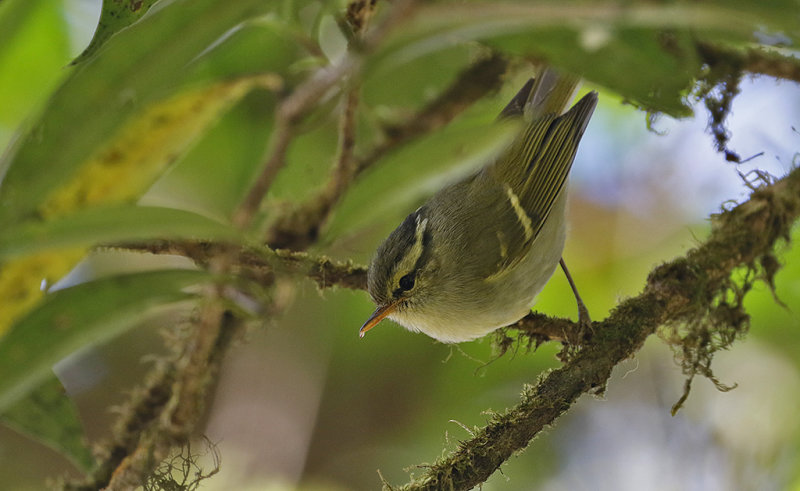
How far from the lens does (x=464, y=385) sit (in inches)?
121

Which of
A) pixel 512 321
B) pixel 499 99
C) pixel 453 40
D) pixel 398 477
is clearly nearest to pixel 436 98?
pixel 499 99

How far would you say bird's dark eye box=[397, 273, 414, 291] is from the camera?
2.56 metres

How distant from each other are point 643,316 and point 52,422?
138 cm

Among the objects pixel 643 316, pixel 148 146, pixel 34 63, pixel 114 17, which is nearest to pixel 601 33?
pixel 643 316

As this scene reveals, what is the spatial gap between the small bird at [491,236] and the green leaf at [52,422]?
105 centimetres

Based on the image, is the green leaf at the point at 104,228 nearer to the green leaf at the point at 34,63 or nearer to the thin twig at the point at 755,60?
the green leaf at the point at 34,63

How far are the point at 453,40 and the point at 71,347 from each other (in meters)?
0.86

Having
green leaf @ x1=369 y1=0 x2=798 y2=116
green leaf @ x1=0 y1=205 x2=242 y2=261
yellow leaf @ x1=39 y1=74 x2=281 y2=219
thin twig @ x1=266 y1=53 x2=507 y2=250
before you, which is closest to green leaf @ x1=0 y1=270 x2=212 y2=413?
green leaf @ x1=0 y1=205 x2=242 y2=261

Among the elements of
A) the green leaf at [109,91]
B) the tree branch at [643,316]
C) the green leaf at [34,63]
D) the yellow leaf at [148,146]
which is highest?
the green leaf at [34,63]

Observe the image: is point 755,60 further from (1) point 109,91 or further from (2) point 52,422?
(2) point 52,422

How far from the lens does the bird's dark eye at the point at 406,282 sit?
256 centimetres

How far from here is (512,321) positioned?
2320mm

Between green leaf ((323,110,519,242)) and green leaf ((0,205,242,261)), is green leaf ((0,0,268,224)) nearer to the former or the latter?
green leaf ((0,205,242,261))

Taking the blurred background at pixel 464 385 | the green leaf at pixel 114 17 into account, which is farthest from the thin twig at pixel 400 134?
the green leaf at pixel 114 17
